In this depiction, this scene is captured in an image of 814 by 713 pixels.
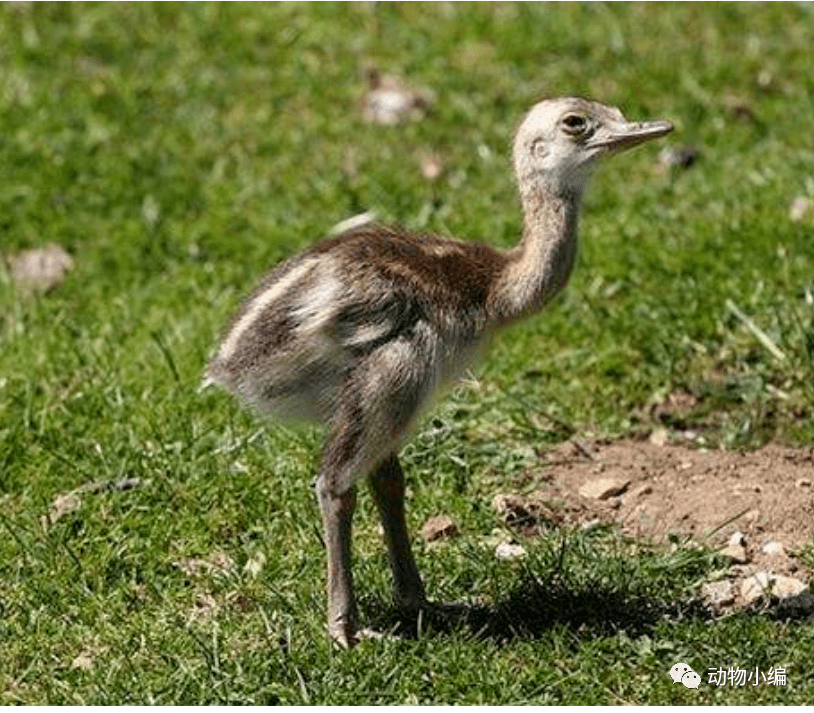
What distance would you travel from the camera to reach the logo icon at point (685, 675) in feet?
20.6

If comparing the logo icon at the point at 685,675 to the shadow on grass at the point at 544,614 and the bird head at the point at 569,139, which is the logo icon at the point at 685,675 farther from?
the bird head at the point at 569,139

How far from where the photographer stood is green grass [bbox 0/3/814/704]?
646cm

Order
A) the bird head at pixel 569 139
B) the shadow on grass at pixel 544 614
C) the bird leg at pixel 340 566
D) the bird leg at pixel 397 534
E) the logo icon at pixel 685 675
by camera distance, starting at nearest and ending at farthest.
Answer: the logo icon at pixel 685 675, the bird leg at pixel 340 566, the shadow on grass at pixel 544 614, the bird leg at pixel 397 534, the bird head at pixel 569 139

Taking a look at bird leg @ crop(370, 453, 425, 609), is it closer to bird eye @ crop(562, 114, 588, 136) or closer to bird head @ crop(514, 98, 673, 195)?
bird head @ crop(514, 98, 673, 195)

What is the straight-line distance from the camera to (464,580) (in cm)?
698

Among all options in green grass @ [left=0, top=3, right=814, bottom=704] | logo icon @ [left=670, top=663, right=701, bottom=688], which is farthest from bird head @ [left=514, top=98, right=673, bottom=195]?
logo icon @ [left=670, top=663, right=701, bottom=688]

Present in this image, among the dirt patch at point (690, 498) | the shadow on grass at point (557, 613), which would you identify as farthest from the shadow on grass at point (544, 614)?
the dirt patch at point (690, 498)

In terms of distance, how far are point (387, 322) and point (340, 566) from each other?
77 cm

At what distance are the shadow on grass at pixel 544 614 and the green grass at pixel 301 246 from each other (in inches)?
0.5

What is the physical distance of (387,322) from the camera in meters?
6.37

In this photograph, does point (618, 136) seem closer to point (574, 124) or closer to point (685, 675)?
point (574, 124)

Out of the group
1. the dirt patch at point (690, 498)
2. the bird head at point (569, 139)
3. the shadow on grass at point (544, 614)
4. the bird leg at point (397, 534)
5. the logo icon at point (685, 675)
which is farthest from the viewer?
the dirt patch at point (690, 498)

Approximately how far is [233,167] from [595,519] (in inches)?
150

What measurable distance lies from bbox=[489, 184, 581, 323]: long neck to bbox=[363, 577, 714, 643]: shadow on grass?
0.89m
